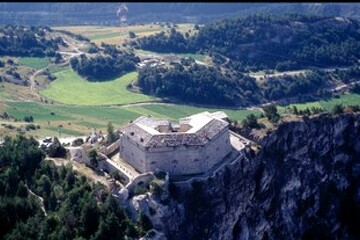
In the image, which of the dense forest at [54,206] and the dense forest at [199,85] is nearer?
the dense forest at [54,206]

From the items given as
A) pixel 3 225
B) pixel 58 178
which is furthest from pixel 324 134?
pixel 3 225

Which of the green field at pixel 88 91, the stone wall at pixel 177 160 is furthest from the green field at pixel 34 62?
the stone wall at pixel 177 160

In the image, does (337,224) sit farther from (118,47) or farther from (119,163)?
(118,47)

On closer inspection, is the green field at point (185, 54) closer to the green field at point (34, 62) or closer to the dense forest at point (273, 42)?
the dense forest at point (273, 42)

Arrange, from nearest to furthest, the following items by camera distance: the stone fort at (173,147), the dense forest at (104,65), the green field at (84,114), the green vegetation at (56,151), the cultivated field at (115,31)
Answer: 1. the stone fort at (173,147)
2. the green vegetation at (56,151)
3. the green field at (84,114)
4. the dense forest at (104,65)
5. the cultivated field at (115,31)

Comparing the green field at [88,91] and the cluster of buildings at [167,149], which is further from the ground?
the cluster of buildings at [167,149]

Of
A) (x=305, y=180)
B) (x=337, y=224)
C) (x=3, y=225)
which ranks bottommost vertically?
(x=337, y=224)

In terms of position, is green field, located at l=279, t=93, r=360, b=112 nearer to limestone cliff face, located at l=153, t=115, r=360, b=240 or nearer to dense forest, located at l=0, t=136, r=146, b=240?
limestone cliff face, located at l=153, t=115, r=360, b=240
